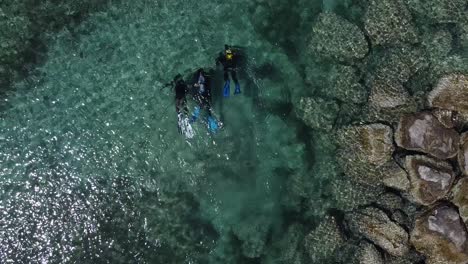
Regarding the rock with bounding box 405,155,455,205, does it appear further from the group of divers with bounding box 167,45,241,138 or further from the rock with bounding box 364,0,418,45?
the group of divers with bounding box 167,45,241,138

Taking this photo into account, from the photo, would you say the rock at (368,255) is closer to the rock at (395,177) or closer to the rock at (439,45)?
the rock at (395,177)

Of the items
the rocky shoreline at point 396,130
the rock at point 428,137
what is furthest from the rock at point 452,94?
the rock at point 428,137

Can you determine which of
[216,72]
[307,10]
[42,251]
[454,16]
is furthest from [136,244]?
[454,16]

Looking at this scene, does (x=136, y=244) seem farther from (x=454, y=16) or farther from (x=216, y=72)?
(x=454, y=16)

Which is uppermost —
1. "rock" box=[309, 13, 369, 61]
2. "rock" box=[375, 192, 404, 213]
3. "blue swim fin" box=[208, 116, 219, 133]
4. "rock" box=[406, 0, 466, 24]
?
"rock" box=[406, 0, 466, 24]

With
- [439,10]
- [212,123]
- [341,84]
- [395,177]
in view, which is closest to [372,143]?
[395,177]

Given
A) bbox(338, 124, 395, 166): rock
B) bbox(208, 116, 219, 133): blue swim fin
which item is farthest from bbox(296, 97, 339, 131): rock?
bbox(208, 116, 219, 133): blue swim fin

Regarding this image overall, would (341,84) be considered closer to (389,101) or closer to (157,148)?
(389,101)
